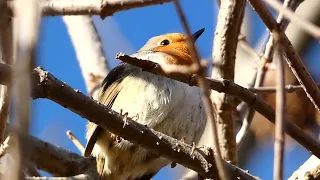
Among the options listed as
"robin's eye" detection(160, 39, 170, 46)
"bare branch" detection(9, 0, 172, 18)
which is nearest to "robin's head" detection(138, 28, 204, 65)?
"robin's eye" detection(160, 39, 170, 46)

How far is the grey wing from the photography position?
3115 mm

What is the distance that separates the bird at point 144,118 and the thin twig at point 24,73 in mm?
2236

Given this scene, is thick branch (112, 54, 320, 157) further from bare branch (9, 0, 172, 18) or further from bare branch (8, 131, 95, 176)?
bare branch (8, 131, 95, 176)

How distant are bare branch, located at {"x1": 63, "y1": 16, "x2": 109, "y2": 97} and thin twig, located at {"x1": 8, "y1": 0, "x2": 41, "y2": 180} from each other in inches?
134

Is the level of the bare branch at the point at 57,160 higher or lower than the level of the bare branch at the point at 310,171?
lower

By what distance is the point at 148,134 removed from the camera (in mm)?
2066

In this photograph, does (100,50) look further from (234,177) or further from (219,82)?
(219,82)

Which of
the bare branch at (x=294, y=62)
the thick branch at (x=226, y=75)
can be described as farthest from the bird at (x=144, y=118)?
the bare branch at (x=294, y=62)

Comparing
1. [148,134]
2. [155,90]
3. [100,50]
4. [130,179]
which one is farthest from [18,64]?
[100,50]

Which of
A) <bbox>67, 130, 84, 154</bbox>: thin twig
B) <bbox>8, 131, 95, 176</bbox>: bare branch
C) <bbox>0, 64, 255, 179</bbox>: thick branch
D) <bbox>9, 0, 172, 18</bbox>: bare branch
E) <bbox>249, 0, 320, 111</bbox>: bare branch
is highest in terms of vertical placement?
<bbox>9, 0, 172, 18</bbox>: bare branch

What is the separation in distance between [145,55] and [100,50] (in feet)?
3.25

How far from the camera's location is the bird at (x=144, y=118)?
124 inches

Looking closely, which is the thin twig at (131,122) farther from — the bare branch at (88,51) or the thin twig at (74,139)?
the bare branch at (88,51)

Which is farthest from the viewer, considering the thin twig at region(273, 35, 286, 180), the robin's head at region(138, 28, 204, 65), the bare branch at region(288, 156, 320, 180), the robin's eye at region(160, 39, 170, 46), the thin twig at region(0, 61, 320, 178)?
the robin's eye at region(160, 39, 170, 46)
